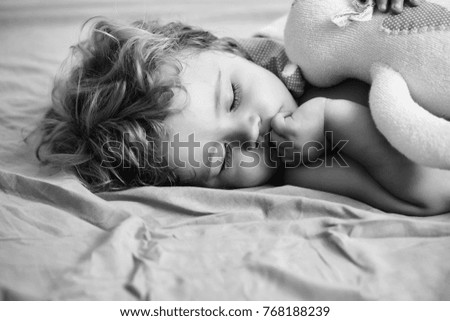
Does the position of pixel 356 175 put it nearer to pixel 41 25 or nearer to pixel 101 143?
pixel 101 143

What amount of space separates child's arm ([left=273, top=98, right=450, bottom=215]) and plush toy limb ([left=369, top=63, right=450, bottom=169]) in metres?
0.05

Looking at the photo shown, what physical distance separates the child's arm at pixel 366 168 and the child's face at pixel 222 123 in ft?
0.20

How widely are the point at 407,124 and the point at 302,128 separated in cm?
20

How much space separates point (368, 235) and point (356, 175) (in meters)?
0.16

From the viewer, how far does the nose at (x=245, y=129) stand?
38.9 inches

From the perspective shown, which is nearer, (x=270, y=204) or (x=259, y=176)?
(x=270, y=204)

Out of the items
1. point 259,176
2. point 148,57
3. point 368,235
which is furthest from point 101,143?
point 368,235

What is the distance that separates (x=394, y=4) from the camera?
97 cm

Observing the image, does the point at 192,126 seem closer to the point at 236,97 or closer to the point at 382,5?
the point at 236,97

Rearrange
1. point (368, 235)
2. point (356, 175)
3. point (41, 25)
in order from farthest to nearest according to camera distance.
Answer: point (41, 25)
point (356, 175)
point (368, 235)

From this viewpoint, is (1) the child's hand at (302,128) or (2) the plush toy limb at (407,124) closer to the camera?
(2) the plush toy limb at (407,124)

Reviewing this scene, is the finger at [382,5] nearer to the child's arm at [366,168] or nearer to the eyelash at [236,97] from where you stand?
the child's arm at [366,168]

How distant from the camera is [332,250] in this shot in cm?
80

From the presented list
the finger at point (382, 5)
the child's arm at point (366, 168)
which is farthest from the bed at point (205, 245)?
the finger at point (382, 5)
